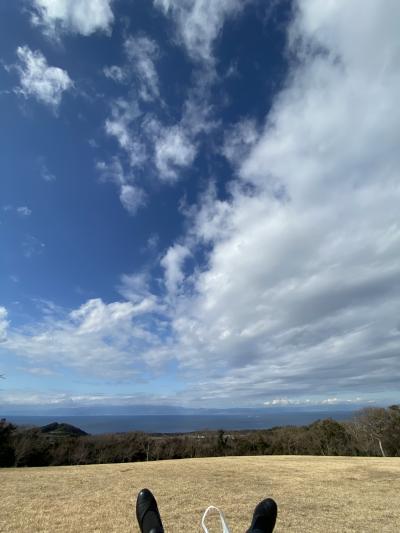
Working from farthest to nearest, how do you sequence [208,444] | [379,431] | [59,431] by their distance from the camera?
1. [59,431]
2. [208,444]
3. [379,431]

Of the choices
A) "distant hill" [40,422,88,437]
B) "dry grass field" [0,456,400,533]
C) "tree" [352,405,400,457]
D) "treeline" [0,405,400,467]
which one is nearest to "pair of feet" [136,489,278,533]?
"dry grass field" [0,456,400,533]

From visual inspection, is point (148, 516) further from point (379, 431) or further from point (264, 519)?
point (379, 431)

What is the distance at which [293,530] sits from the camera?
8.10m

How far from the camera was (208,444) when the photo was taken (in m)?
46.7

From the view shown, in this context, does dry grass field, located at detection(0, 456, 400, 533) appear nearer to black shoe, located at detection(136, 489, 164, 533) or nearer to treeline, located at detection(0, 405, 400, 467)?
black shoe, located at detection(136, 489, 164, 533)

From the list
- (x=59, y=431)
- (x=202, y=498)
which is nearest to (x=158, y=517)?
(x=202, y=498)

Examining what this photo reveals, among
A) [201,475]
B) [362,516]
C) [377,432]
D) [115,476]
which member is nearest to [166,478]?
[201,475]

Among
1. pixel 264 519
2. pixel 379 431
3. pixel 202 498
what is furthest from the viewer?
pixel 379 431

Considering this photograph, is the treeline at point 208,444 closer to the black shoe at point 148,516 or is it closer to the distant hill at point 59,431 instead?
the distant hill at point 59,431

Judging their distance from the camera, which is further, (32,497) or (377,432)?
(377,432)

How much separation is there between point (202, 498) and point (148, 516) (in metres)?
8.21

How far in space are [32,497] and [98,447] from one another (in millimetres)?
32428

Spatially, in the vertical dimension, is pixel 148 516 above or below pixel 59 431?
below

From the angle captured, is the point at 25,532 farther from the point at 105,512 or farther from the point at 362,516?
the point at 362,516
